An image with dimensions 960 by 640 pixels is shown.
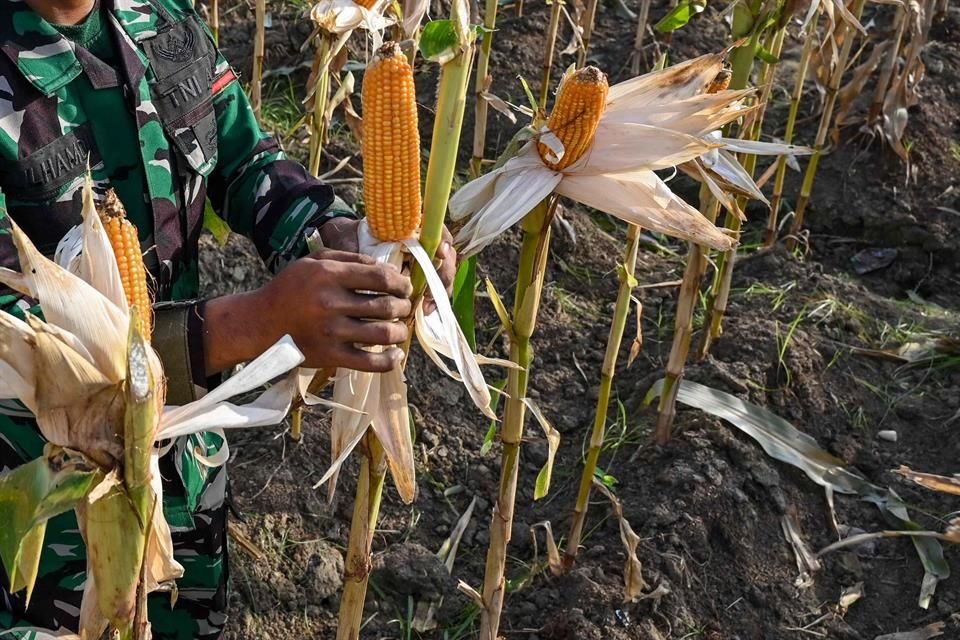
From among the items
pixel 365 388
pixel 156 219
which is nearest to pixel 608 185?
pixel 365 388

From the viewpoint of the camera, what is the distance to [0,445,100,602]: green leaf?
119 cm

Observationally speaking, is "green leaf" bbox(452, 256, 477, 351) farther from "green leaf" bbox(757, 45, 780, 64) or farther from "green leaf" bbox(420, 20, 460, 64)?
"green leaf" bbox(757, 45, 780, 64)

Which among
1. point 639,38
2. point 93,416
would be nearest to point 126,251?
point 93,416

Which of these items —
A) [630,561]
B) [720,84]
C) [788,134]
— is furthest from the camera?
[788,134]

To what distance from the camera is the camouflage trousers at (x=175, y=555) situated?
6.07ft

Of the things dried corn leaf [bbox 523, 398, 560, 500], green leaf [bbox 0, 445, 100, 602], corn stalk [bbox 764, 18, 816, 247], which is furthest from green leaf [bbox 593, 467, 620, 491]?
green leaf [bbox 0, 445, 100, 602]

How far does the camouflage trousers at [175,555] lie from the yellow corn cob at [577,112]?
801mm

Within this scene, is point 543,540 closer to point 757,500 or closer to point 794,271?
point 757,500

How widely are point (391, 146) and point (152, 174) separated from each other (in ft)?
1.99

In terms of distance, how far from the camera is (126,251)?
51.7 inches

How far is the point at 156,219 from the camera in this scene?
6.05 ft

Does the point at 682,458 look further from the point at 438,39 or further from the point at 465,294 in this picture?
the point at 438,39

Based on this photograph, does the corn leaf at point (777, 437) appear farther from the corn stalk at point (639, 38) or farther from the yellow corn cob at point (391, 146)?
the corn stalk at point (639, 38)

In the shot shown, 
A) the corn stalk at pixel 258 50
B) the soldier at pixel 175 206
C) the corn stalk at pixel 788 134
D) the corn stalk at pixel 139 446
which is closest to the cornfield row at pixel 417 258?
the corn stalk at pixel 139 446
